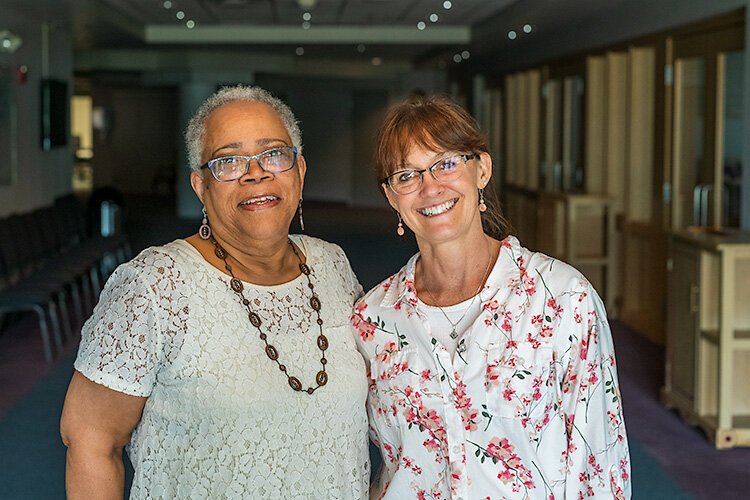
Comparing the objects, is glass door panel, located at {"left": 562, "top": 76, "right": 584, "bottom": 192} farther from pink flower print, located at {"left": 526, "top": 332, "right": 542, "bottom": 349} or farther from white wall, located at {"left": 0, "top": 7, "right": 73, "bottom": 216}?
pink flower print, located at {"left": 526, "top": 332, "right": 542, "bottom": 349}

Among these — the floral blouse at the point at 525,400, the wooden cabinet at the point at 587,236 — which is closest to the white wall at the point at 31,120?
the wooden cabinet at the point at 587,236

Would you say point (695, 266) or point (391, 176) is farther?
point (695, 266)

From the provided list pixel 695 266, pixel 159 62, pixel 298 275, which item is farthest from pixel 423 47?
pixel 298 275

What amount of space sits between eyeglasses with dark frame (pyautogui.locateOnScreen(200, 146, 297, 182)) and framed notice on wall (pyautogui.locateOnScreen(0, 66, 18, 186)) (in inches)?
339

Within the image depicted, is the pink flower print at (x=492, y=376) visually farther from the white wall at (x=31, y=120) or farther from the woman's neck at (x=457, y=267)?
the white wall at (x=31, y=120)

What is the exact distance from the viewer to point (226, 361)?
220 centimetres

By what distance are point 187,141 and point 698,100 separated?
6150 millimetres

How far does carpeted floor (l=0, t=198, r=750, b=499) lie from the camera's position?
5.04 m

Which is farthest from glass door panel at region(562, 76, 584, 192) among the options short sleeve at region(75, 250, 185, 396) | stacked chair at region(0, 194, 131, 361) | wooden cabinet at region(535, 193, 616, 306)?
short sleeve at region(75, 250, 185, 396)

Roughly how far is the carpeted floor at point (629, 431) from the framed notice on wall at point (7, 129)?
1810mm

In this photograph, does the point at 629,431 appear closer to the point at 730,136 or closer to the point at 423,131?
the point at 730,136

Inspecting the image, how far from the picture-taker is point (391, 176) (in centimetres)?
234

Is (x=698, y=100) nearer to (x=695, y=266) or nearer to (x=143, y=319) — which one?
(x=695, y=266)

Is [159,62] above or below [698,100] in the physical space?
above
